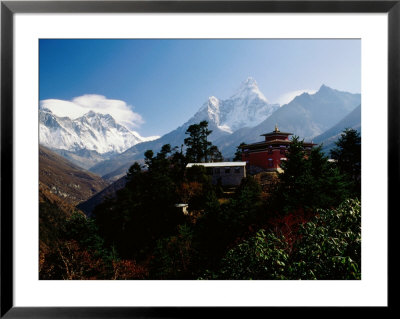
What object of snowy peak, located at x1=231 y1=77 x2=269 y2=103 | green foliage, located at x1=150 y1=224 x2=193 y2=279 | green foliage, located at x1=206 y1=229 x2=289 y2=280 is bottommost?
green foliage, located at x1=150 y1=224 x2=193 y2=279

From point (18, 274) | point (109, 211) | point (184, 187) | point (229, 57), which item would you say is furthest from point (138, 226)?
point (229, 57)

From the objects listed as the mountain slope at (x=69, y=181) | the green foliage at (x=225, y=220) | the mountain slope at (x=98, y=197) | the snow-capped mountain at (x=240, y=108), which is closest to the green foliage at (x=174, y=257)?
the green foliage at (x=225, y=220)

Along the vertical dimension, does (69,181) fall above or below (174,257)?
above

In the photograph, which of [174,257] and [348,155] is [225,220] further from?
[348,155]

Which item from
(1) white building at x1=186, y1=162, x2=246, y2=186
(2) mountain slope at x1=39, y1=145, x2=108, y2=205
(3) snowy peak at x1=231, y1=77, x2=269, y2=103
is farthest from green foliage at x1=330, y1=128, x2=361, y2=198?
(2) mountain slope at x1=39, y1=145, x2=108, y2=205

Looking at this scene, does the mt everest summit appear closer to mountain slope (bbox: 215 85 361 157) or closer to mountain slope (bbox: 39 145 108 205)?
mountain slope (bbox: 215 85 361 157)

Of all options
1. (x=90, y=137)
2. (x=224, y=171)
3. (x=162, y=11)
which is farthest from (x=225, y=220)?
(x=162, y=11)

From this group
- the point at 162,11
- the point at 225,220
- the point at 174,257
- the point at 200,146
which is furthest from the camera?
the point at 225,220
